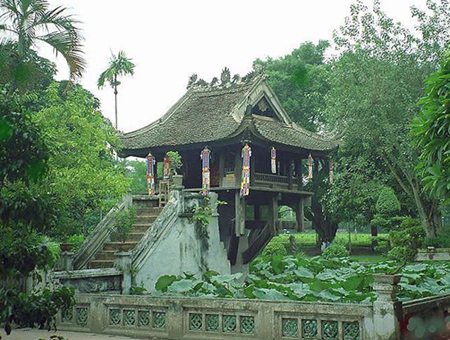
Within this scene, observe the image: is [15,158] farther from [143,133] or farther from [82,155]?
[143,133]

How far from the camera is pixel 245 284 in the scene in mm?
12078

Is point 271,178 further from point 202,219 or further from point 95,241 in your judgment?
point 95,241

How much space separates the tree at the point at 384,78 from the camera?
25.7 meters

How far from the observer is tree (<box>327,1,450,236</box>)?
2573cm

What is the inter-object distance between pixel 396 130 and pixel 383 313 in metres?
19.6

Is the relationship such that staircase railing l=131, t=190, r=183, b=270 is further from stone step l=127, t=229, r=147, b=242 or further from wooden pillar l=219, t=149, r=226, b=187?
wooden pillar l=219, t=149, r=226, b=187

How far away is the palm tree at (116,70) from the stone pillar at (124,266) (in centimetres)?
3260

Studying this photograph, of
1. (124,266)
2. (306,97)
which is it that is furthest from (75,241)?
(306,97)

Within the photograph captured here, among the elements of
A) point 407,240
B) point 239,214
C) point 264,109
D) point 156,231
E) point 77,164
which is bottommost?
point 407,240

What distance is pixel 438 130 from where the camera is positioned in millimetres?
8391

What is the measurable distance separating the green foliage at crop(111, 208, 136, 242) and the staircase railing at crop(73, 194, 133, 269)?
0.40ft

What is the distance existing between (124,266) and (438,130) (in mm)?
8344

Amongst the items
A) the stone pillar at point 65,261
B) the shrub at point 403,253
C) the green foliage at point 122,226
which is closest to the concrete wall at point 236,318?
the stone pillar at point 65,261

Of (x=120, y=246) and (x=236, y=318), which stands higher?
(x=120, y=246)
